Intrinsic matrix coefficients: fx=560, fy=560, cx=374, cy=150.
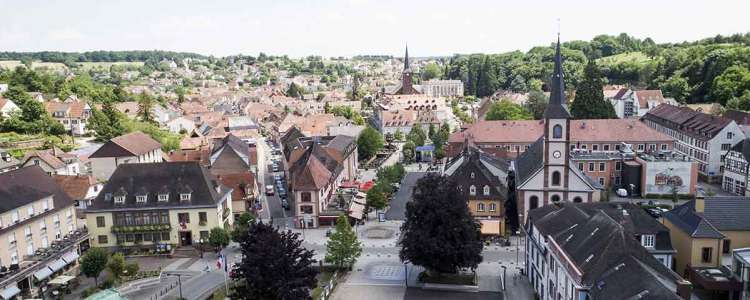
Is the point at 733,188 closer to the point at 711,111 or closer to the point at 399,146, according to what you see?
the point at 711,111

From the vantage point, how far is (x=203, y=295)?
41219mm

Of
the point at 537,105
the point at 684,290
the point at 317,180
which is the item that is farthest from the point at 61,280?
the point at 537,105

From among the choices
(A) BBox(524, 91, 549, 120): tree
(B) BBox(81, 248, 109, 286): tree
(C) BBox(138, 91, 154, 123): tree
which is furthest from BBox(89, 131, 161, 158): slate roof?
(A) BBox(524, 91, 549, 120): tree

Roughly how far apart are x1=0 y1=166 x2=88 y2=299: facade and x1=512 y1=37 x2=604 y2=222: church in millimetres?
39357

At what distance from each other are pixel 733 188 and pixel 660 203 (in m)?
10.9

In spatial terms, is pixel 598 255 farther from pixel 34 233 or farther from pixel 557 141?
pixel 34 233

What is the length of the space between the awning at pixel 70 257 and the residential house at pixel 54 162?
69.7ft

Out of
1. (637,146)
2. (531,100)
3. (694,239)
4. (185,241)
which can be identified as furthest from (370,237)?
(531,100)

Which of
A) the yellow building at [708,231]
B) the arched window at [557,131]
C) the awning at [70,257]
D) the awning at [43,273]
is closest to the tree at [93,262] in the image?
the awning at [43,273]

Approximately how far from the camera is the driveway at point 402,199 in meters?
61.7

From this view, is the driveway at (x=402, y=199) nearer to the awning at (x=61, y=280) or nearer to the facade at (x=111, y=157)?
the awning at (x=61, y=280)

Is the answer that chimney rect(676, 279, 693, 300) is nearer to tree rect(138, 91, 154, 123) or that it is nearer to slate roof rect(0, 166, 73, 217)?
slate roof rect(0, 166, 73, 217)

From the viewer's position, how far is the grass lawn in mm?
41812

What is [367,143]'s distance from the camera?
93.5 metres
